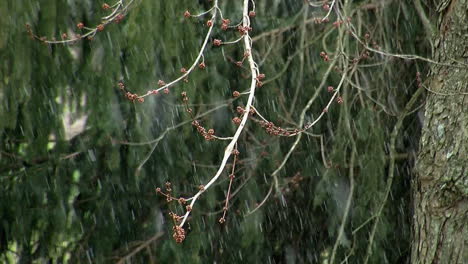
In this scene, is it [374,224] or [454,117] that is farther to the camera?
[374,224]

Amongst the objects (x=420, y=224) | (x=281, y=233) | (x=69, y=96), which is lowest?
(x=281, y=233)

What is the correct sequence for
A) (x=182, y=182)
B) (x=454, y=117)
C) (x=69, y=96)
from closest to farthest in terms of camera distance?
(x=454, y=117) → (x=69, y=96) → (x=182, y=182)

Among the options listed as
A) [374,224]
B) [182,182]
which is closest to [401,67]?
[374,224]

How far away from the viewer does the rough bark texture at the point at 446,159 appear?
11.1 ft

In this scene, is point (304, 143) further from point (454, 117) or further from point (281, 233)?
point (454, 117)

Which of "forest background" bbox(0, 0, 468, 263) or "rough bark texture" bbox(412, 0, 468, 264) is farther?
"forest background" bbox(0, 0, 468, 263)

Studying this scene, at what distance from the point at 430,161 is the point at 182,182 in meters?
1.64

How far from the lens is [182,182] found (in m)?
4.77

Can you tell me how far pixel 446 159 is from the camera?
3.43 m

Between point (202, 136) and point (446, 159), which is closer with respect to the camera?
point (446, 159)

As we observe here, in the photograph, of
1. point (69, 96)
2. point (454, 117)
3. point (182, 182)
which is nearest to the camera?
Result: point (454, 117)

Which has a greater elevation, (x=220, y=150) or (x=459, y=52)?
(x=459, y=52)

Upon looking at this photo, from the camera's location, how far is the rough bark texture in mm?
3393

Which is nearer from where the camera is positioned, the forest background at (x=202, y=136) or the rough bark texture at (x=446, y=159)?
the rough bark texture at (x=446, y=159)
